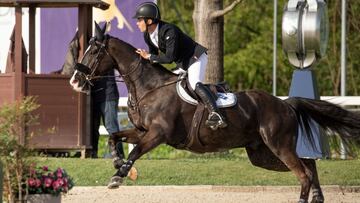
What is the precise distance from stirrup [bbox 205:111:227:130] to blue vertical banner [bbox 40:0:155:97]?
743cm

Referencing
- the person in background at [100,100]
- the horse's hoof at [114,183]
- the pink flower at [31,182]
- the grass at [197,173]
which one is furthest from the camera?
the person in background at [100,100]

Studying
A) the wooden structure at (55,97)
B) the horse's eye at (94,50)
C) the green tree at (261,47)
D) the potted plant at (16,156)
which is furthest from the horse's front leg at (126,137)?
the green tree at (261,47)

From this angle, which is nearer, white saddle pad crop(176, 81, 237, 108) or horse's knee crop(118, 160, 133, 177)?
horse's knee crop(118, 160, 133, 177)

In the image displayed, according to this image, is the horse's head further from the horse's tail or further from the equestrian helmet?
the horse's tail

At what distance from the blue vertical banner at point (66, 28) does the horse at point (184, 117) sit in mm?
6997

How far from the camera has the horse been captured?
1373 cm

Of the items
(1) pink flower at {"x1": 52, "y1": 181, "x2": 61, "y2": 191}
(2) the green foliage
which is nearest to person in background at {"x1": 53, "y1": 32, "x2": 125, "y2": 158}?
(1) pink flower at {"x1": 52, "y1": 181, "x2": 61, "y2": 191}

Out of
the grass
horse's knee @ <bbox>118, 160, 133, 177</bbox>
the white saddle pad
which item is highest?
the white saddle pad

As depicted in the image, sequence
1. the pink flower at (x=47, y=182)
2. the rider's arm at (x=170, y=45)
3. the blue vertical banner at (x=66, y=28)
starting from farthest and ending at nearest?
the blue vertical banner at (x=66, y=28), the rider's arm at (x=170, y=45), the pink flower at (x=47, y=182)

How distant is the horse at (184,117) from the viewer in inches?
540

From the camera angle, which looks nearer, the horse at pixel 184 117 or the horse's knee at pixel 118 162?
the horse's knee at pixel 118 162

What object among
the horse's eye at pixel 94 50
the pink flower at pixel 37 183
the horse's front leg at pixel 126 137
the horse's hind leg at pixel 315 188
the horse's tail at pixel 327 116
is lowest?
the horse's hind leg at pixel 315 188

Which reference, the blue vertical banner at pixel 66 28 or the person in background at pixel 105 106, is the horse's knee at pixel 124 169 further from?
the blue vertical banner at pixel 66 28

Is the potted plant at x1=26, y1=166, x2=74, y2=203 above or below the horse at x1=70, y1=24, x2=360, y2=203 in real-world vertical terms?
below
